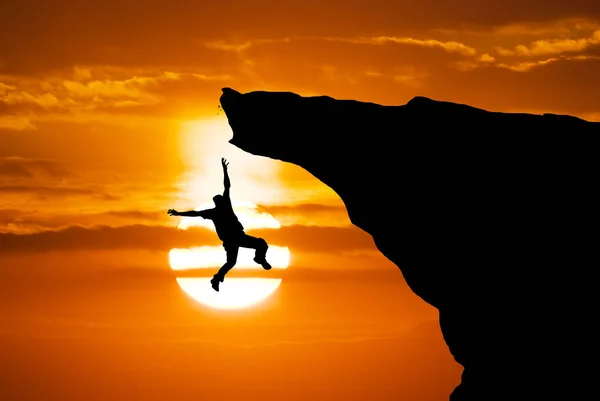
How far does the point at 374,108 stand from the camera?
2755cm

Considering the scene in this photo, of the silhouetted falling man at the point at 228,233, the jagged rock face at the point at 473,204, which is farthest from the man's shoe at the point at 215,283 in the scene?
the jagged rock face at the point at 473,204

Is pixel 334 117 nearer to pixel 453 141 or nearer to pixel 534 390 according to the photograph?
pixel 453 141

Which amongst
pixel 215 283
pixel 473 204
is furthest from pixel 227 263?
pixel 473 204

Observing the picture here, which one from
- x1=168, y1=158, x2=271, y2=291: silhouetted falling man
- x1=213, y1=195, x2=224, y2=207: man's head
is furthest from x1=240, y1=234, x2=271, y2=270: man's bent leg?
x1=213, y1=195, x2=224, y2=207: man's head

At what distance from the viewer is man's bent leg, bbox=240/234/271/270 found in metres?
27.9

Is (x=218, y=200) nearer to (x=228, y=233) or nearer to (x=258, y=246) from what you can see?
(x=228, y=233)

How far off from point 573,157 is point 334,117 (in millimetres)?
6282

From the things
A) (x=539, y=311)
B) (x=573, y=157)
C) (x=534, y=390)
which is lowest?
(x=534, y=390)

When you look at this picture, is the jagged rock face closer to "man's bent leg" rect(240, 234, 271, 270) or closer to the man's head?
the man's head

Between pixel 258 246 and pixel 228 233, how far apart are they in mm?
967

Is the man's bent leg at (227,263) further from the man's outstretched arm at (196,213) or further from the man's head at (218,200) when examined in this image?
the man's head at (218,200)

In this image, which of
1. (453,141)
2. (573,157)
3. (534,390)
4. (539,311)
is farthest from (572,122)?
(534,390)

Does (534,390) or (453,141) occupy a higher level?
(453,141)

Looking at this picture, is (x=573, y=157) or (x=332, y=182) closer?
(x=573, y=157)
